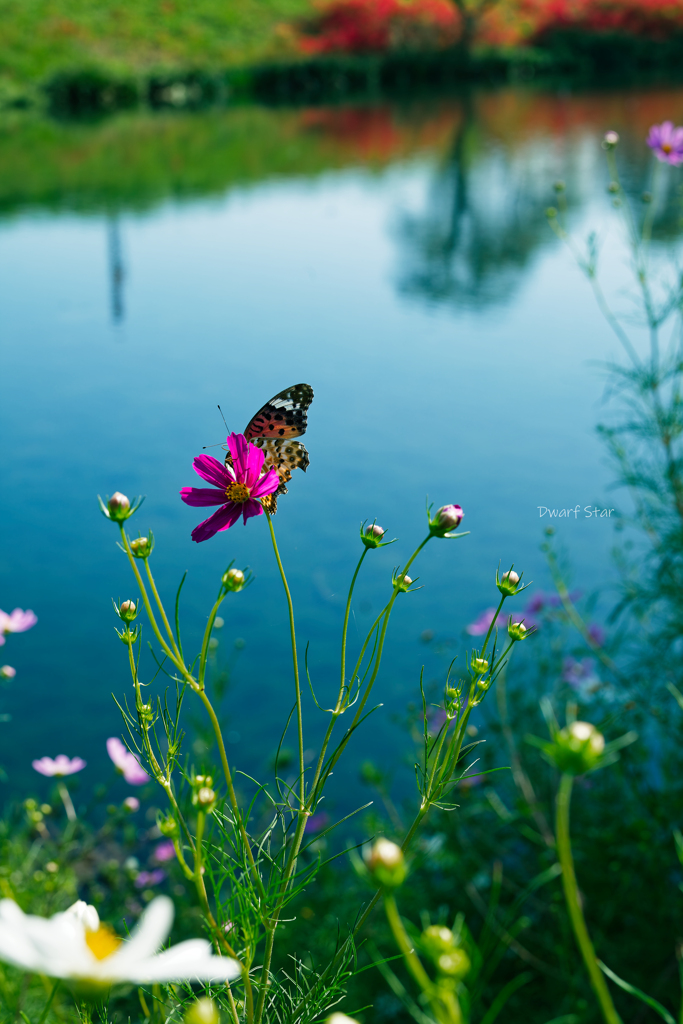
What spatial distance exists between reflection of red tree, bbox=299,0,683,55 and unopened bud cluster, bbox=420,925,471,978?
18840mm

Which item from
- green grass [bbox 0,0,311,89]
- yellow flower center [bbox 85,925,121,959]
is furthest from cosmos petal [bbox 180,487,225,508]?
green grass [bbox 0,0,311,89]

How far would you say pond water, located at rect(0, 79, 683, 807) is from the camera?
1911mm

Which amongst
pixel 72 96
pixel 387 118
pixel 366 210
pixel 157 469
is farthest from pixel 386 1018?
pixel 72 96

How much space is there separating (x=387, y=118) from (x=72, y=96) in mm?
4552

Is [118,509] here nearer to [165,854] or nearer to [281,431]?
[281,431]

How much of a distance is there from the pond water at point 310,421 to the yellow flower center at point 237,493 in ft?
0.16

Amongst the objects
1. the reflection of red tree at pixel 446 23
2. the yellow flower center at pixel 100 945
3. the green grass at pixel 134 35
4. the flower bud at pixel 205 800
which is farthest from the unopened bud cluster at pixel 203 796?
the reflection of red tree at pixel 446 23

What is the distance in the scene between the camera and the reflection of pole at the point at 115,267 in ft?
11.2

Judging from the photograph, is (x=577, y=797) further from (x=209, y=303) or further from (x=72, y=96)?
(x=72, y=96)

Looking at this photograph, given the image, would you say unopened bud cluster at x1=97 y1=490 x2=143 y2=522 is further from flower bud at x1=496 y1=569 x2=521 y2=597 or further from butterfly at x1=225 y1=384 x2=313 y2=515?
flower bud at x1=496 y1=569 x2=521 y2=597

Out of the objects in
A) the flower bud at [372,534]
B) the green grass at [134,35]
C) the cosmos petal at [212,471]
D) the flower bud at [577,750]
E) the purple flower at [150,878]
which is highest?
the green grass at [134,35]

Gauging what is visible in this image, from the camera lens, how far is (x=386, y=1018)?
4.22ft

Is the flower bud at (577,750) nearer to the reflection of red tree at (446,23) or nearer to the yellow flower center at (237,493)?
the yellow flower center at (237,493)

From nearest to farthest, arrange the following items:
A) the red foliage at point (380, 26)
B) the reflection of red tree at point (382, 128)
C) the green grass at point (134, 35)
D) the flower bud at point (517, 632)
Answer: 1. the flower bud at point (517, 632)
2. the reflection of red tree at point (382, 128)
3. the green grass at point (134, 35)
4. the red foliage at point (380, 26)
